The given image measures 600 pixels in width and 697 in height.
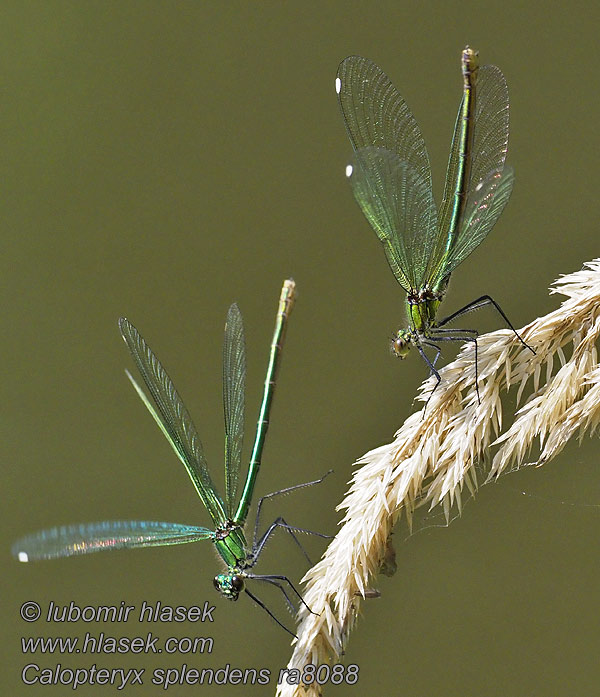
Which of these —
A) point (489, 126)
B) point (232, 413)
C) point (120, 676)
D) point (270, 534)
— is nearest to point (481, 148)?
point (489, 126)

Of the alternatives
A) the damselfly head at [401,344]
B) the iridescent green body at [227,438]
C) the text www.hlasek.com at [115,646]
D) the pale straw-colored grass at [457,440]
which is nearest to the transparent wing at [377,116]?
the damselfly head at [401,344]

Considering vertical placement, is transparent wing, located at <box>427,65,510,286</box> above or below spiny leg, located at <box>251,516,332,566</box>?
above

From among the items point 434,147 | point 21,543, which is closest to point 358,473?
point 21,543

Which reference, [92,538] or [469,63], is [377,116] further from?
[92,538]

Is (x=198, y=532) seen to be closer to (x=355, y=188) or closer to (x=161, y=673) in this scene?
(x=355, y=188)

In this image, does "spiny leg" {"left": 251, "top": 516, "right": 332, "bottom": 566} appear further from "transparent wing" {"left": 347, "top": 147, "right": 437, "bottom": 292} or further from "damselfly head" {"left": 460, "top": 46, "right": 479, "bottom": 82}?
"damselfly head" {"left": 460, "top": 46, "right": 479, "bottom": 82}

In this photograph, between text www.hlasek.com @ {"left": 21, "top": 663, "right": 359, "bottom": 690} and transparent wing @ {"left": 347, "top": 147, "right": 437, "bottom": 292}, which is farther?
text www.hlasek.com @ {"left": 21, "top": 663, "right": 359, "bottom": 690}

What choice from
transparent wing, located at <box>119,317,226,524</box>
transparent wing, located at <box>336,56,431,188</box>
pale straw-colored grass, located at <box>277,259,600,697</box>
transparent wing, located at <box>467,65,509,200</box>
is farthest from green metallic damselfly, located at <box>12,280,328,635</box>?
transparent wing, located at <box>467,65,509,200</box>

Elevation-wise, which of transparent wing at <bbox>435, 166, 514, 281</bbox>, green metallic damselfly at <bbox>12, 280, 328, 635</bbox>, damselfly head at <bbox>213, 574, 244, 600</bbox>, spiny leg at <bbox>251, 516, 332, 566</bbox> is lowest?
damselfly head at <bbox>213, 574, 244, 600</bbox>
